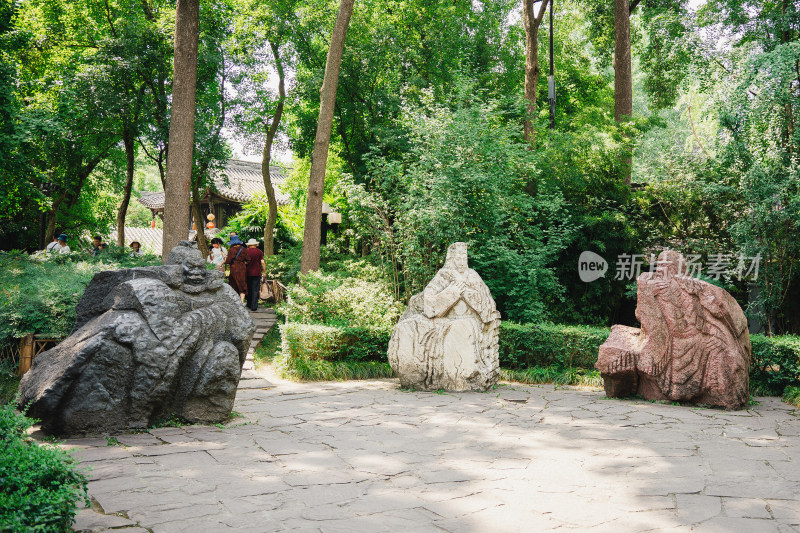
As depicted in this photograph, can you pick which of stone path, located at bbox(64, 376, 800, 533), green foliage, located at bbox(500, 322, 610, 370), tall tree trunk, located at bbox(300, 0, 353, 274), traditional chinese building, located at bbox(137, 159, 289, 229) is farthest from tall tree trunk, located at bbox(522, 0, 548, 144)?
traditional chinese building, located at bbox(137, 159, 289, 229)

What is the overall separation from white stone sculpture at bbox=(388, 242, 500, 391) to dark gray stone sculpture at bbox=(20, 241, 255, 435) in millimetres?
2604

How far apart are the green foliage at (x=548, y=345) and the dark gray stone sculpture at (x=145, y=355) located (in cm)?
513

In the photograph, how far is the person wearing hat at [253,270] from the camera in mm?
13867

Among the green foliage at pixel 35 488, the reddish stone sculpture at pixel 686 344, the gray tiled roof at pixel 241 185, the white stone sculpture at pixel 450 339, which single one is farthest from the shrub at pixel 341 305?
the gray tiled roof at pixel 241 185

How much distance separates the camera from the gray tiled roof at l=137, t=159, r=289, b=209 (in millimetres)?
27456

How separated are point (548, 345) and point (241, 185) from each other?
2258 centimetres

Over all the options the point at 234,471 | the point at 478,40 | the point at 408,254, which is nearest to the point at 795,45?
the point at 408,254

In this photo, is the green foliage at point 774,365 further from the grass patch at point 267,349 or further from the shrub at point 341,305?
the grass patch at point 267,349

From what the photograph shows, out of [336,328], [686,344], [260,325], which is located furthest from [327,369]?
[686,344]

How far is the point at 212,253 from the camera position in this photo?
1538 cm

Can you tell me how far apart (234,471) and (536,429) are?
321cm

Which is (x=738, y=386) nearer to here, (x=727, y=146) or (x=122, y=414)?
(x=727, y=146)

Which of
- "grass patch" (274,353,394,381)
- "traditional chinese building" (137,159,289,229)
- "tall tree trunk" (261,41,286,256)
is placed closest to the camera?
"grass patch" (274,353,394,381)

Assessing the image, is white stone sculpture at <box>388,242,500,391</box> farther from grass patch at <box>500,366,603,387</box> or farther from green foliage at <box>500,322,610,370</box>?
green foliage at <box>500,322,610,370</box>
